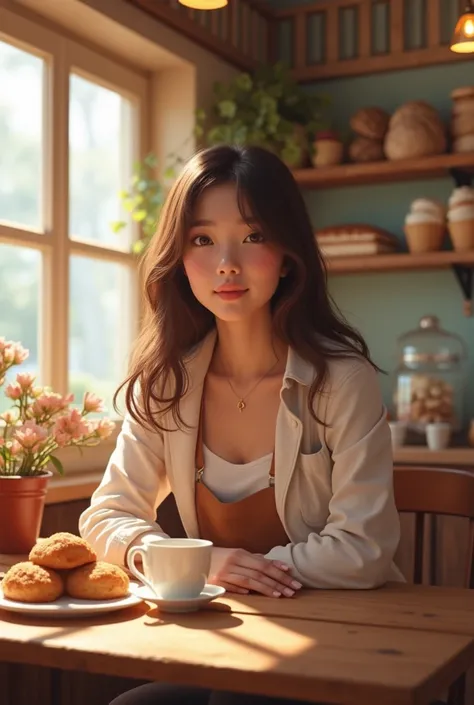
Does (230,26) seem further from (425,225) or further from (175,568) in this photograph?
(175,568)

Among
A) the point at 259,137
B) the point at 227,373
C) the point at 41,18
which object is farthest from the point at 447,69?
the point at 227,373

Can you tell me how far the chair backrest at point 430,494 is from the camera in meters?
1.99

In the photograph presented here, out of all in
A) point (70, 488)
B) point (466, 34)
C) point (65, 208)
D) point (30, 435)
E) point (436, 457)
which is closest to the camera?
point (30, 435)

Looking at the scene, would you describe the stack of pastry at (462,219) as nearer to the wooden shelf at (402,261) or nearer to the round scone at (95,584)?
the wooden shelf at (402,261)

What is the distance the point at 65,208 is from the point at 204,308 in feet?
4.18

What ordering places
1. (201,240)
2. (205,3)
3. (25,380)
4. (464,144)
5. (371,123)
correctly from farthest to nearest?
1. (371,123)
2. (464,144)
3. (205,3)
4. (25,380)
5. (201,240)

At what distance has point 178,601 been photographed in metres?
1.34

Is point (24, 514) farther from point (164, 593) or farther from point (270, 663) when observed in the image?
point (270, 663)

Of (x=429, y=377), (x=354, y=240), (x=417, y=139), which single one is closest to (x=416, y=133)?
(x=417, y=139)

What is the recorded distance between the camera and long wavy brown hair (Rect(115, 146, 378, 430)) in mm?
1793

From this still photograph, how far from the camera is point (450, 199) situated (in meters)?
3.61

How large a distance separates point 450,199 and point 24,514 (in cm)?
221

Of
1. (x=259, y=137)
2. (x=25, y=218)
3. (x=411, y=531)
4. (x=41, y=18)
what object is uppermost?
(x=41, y=18)

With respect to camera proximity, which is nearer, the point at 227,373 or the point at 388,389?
the point at 227,373
